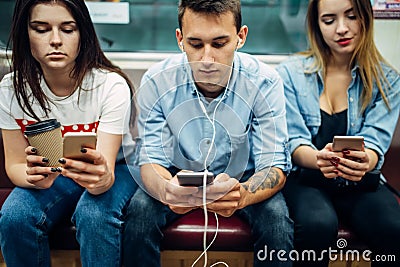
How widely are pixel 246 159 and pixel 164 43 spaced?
3.33 feet

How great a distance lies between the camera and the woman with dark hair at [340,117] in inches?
56.9

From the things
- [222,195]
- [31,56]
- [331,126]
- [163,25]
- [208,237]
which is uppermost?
[163,25]

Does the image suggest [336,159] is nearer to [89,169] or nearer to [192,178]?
[192,178]

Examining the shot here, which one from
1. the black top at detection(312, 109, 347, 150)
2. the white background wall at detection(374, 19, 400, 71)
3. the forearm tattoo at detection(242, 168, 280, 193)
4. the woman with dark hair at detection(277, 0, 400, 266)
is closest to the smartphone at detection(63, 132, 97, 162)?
the forearm tattoo at detection(242, 168, 280, 193)

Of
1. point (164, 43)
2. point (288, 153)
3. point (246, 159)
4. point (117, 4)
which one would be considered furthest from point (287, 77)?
point (117, 4)

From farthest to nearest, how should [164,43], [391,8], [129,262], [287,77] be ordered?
[164,43], [391,8], [287,77], [129,262]

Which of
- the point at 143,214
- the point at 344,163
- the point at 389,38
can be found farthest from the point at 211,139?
the point at 389,38

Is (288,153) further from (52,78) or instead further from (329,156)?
(52,78)

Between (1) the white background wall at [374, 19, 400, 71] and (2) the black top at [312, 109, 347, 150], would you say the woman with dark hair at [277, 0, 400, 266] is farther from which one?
(1) the white background wall at [374, 19, 400, 71]

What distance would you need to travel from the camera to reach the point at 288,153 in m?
1.50

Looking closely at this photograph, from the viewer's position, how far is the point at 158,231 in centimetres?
139

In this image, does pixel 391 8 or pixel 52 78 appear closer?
pixel 52 78

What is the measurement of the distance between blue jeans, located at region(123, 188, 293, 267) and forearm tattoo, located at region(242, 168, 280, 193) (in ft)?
0.19

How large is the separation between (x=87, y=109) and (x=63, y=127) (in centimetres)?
10
